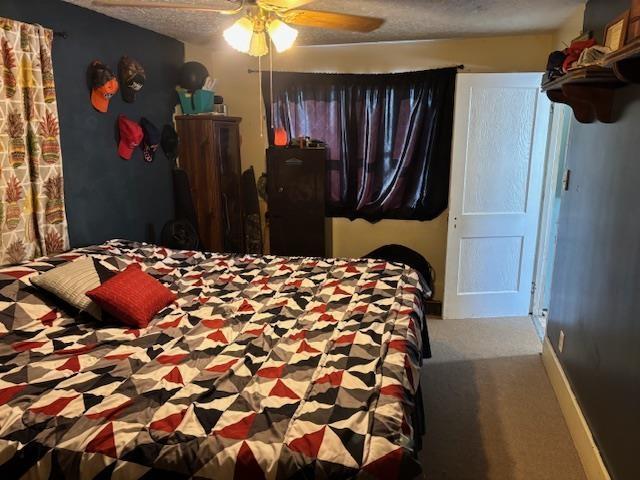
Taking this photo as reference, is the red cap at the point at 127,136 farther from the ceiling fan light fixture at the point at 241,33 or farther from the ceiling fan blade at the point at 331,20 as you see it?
the ceiling fan blade at the point at 331,20

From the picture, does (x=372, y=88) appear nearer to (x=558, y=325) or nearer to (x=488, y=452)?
(x=558, y=325)

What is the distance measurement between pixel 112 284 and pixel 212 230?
1.80 m

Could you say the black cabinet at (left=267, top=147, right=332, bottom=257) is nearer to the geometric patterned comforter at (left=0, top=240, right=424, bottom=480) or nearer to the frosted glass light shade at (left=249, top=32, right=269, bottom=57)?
the geometric patterned comforter at (left=0, top=240, right=424, bottom=480)

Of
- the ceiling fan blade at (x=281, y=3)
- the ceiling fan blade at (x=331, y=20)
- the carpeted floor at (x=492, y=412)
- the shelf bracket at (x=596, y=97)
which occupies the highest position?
the ceiling fan blade at (x=331, y=20)

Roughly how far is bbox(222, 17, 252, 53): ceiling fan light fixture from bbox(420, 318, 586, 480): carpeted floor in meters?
2.26

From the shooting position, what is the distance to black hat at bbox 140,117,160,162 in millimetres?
3652

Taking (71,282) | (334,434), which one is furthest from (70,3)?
→ (334,434)

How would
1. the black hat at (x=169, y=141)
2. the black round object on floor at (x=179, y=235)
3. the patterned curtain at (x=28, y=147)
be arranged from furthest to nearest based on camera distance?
the black hat at (x=169, y=141) < the black round object on floor at (x=179, y=235) < the patterned curtain at (x=28, y=147)

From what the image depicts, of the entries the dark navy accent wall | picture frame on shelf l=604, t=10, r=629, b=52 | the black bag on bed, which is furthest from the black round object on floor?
picture frame on shelf l=604, t=10, r=629, b=52

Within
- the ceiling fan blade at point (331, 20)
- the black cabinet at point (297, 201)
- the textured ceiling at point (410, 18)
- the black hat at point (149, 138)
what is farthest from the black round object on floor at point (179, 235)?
the ceiling fan blade at point (331, 20)

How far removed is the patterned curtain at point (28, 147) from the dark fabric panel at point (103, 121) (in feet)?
0.52

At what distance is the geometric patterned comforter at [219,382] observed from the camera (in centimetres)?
138

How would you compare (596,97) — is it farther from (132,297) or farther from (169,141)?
(169,141)

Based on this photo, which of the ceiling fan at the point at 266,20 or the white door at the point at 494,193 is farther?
the white door at the point at 494,193
